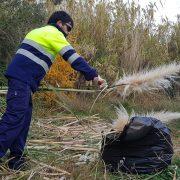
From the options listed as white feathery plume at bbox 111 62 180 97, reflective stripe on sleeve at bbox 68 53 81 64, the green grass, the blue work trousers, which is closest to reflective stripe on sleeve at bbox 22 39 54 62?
reflective stripe on sleeve at bbox 68 53 81 64

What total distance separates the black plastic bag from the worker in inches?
28.3

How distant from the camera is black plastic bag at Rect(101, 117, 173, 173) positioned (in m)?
6.10

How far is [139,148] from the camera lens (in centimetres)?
619

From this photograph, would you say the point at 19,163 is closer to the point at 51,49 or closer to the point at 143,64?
the point at 51,49

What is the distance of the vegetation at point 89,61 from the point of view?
6.02 m

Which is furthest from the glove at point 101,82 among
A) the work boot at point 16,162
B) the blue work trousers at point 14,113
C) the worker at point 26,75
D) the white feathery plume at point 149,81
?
the work boot at point 16,162

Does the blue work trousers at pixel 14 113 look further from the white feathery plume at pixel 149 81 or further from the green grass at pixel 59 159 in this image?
the white feathery plume at pixel 149 81

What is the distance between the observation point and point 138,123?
20.0 ft

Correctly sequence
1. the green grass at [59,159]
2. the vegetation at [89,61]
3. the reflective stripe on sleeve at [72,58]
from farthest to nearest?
the vegetation at [89,61] < the reflective stripe on sleeve at [72,58] < the green grass at [59,159]

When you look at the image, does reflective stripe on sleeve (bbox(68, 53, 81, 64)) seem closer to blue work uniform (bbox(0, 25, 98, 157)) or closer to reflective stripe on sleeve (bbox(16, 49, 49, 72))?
blue work uniform (bbox(0, 25, 98, 157))

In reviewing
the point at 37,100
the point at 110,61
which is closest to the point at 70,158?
the point at 37,100

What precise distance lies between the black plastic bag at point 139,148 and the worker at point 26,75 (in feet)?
2.36

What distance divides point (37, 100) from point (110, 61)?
119 inches

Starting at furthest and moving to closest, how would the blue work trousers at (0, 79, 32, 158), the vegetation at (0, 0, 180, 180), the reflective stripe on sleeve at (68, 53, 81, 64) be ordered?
1. the vegetation at (0, 0, 180, 180)
2. the reflective stripe on sleeve at (68, 53, 81, 64)
3. the blue work trousers at (0, 79, 32, 158)
